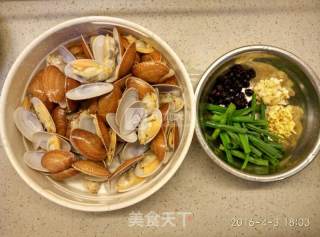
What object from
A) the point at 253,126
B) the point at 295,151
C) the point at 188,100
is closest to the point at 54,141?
the point at 188,100

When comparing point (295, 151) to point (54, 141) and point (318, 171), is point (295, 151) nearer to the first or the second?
point (318, 171)

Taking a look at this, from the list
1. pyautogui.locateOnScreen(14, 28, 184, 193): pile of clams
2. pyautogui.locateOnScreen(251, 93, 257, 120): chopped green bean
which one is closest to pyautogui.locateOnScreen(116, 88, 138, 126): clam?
pyautogui.locateOnScreen(14, 28, 184, 193): pile of clams

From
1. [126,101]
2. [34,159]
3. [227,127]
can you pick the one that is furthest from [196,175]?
[34,159]

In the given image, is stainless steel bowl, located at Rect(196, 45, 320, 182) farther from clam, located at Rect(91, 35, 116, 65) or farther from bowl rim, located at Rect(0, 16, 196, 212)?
→ clam, located at Rect(91, 35, 116, 65)

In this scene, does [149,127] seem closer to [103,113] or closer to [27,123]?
[103,113]

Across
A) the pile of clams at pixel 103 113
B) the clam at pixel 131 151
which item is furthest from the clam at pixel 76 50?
the clam at pixel 131 151

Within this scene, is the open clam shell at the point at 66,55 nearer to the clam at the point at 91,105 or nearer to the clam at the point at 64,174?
the clam at the point at 91,105
